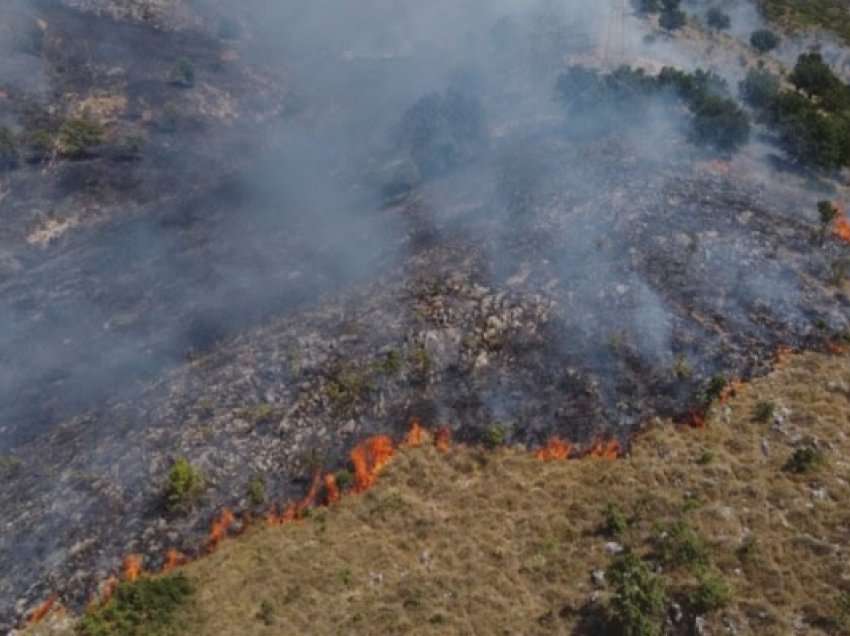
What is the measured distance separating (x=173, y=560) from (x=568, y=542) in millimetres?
9710

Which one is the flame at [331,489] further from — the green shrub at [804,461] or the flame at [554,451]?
the green shrub at [804,461]

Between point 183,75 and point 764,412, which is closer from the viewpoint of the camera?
point 764,412

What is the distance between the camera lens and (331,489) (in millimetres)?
20578

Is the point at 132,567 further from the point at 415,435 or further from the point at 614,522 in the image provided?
the point at 614,522

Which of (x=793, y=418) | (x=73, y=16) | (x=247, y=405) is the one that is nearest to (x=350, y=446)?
(x=247, y=405)

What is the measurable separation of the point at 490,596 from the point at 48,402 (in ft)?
51.3

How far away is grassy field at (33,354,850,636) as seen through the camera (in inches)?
658

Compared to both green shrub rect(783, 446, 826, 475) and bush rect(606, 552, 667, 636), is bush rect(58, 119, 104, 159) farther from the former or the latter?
green shrub rect(783, 446, 826, 475)

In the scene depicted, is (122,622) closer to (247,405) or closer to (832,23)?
(247,405)

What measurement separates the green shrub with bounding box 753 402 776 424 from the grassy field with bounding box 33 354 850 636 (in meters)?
0.04

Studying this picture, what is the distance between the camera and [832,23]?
5909 cm

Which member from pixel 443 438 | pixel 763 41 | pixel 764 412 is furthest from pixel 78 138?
pixel 763 41

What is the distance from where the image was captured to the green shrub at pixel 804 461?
19109 mm

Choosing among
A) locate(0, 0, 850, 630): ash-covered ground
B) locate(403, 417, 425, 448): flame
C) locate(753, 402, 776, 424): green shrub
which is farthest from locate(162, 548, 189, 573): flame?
locate(753, 402, 776, 424): green shrub
